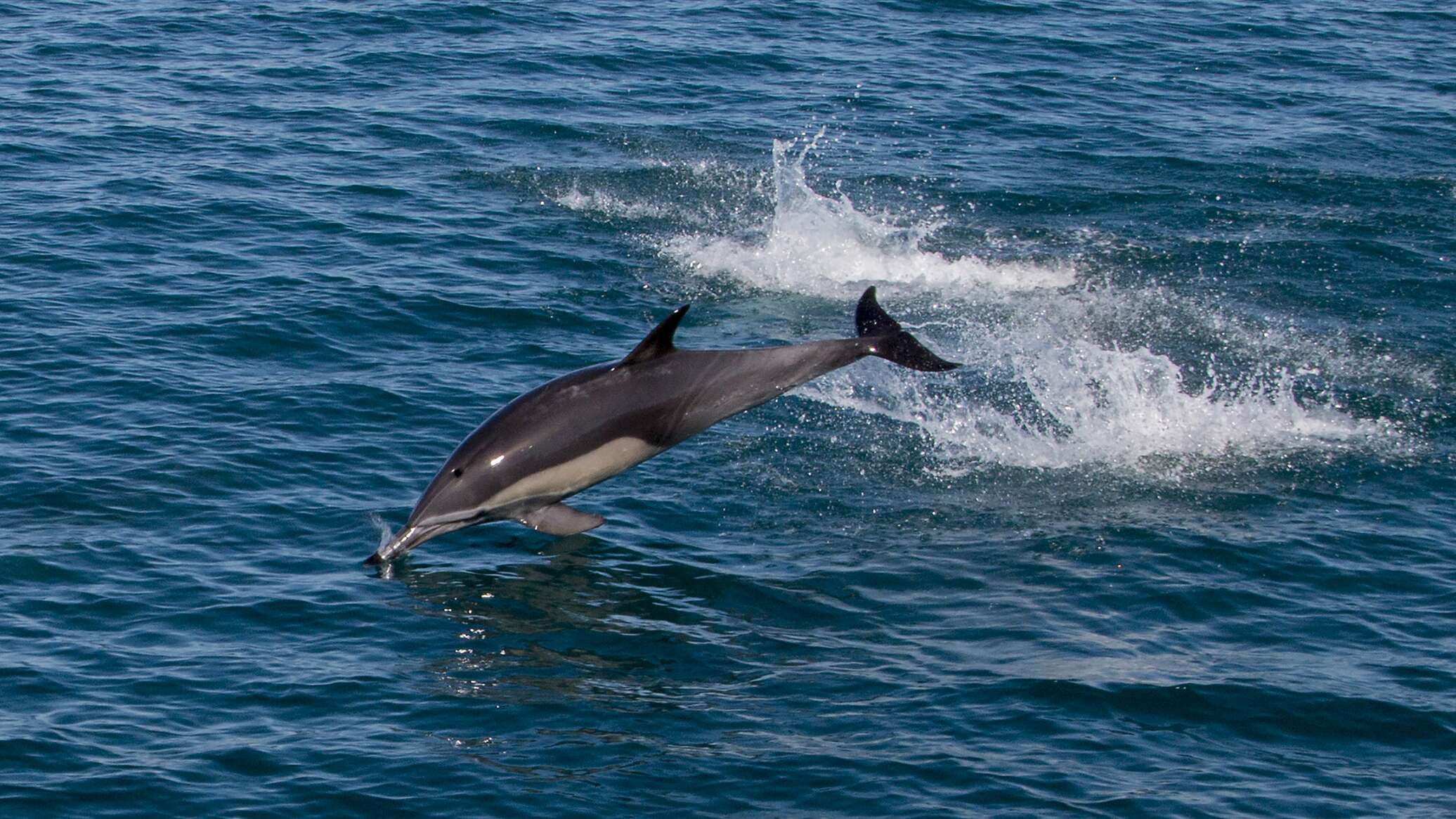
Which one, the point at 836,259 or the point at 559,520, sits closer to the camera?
the point at 559,520

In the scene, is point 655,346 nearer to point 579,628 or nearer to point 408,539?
point 579,628

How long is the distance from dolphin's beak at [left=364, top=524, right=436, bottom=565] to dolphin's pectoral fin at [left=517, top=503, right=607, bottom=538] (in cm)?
83

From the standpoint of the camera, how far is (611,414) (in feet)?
56.7

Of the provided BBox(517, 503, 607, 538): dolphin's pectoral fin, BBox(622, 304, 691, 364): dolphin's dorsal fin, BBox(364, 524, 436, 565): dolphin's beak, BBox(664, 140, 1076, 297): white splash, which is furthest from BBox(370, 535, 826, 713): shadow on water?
BBox(664, 140, 1076, 297): white splash

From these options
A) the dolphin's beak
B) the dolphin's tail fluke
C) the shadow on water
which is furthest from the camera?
the dolphin's beak

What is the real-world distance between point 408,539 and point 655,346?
3051 mm

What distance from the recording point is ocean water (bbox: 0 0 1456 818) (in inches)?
590

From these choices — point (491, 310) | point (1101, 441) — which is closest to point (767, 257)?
point (491, 310)

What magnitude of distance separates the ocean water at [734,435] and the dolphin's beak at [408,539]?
40 cm

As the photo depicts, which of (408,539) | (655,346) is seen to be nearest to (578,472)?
(655,346)

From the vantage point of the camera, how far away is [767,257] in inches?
1165

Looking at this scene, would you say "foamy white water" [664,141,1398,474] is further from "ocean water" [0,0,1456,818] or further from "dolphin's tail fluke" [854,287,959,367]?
"dolphin's tail fluke" [854,287,959,367]

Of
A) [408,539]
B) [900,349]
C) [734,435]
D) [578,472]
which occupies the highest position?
[900,349]

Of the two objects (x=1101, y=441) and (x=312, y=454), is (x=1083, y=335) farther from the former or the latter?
(x=312, y=454)
